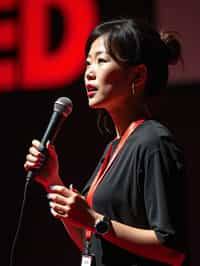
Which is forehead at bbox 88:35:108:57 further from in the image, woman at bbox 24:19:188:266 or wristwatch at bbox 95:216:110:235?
wristwatch at bbox 95:216:110:235

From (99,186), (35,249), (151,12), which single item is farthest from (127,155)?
(35,249)

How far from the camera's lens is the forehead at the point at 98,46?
1414 millimetres

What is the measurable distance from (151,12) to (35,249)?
127cm

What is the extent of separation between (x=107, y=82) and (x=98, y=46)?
0.36ft

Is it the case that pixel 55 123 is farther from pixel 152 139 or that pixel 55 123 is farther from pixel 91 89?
pixel 152 139

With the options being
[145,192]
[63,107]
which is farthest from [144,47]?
[145,192]

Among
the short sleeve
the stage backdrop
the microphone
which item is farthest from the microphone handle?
the stage backdrop

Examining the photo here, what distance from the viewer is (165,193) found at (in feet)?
3.97

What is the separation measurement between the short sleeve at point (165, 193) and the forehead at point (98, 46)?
300 mm

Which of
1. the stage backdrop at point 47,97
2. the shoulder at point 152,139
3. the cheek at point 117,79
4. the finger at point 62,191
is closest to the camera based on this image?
the finger at point 62,191

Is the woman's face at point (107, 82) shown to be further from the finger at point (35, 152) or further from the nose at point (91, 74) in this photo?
the finger at point (35, 152)

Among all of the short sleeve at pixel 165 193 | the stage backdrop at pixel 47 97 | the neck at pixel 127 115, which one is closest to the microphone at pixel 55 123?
the neck at pixel 127 115

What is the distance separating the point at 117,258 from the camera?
4.17ft

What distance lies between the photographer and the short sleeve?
120 centimetres
